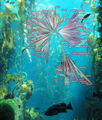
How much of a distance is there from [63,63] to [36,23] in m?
1.14

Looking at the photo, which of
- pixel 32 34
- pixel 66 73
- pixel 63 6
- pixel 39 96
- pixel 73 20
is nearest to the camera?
pixel 66 73

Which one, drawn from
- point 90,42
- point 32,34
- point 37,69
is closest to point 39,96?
point 37,69

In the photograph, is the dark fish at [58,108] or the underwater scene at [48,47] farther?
the underwater scene at [48,47]

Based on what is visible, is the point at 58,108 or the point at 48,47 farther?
the point at 48,47

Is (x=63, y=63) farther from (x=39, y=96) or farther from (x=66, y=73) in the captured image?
(x=39, y=96)

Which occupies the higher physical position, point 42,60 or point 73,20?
point 73,20

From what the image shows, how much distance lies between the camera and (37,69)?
53.9 ft

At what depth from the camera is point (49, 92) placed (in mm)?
14773

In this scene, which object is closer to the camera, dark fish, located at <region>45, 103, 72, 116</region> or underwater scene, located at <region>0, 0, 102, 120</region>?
dark fish, located at <region>45, 103, 72, 116</region>

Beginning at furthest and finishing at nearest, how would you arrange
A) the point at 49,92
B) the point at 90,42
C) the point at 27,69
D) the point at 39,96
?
the point at 27,69
the point at 39,96
the point at 49,92
the point at 90,42

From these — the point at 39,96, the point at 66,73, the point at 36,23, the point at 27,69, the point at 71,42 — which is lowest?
the point at 39,96

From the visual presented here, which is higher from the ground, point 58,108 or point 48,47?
point 48,47

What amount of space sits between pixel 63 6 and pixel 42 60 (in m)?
10.3

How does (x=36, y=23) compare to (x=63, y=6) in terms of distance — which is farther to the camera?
(x=63, y=6)
